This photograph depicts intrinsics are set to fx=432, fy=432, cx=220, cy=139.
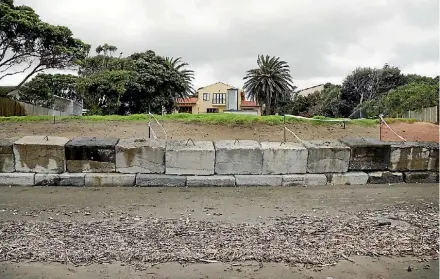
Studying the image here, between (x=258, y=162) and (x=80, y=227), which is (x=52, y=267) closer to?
(x=80, y=227)

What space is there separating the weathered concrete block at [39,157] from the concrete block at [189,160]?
1.47 meters

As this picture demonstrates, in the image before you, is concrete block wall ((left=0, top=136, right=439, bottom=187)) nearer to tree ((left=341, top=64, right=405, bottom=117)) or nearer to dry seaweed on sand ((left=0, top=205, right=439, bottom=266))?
dry seaweed on sand ((left=0, top=205, right=439, bottom=266))

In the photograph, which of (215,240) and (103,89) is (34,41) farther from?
(215,240)

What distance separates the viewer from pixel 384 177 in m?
6.27

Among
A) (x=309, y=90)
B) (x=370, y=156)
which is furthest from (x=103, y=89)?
(x=309, y=90)

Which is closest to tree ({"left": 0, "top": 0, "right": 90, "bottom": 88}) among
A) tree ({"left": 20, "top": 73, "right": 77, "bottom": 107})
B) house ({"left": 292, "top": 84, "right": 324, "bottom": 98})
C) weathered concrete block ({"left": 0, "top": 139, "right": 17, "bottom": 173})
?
tree ({"left": 20, "top": 73, "right": 77, "bottom": 107})

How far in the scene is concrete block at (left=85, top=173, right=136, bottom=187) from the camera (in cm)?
582

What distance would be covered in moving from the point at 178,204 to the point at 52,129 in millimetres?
5408

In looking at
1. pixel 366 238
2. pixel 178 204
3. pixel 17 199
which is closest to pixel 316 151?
pixel 178 204

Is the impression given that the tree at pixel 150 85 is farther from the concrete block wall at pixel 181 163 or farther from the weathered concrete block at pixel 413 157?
the weathered concrete block at pixel 413 157

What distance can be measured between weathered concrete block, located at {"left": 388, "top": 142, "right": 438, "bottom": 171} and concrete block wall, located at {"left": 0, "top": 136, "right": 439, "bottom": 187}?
5.6 inches

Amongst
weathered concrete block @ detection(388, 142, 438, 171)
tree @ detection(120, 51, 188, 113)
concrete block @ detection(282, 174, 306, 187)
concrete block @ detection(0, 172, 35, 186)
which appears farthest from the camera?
tree @ detection(120, 51, 188, 113)

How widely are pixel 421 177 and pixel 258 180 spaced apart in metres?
2.48

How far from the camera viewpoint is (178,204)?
4719 millimetres
